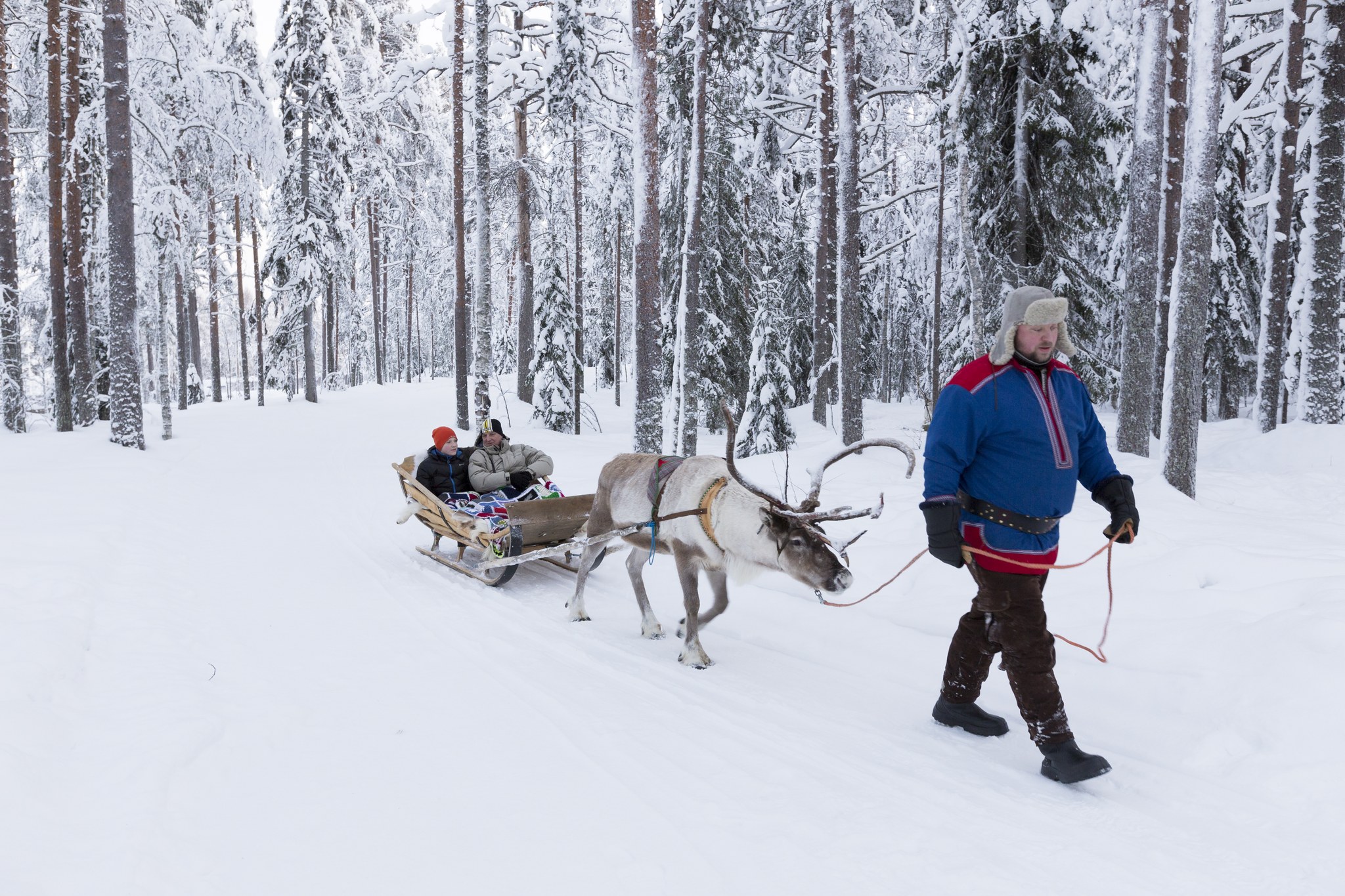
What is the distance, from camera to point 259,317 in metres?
27.5

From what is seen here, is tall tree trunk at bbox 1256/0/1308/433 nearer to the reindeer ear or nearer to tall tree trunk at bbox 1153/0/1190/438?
tall tree trunk at bbox 1153/0/1190/438

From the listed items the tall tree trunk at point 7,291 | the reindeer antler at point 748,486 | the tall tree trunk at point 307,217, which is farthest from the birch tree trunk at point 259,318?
the reindeer antler at point 748,486

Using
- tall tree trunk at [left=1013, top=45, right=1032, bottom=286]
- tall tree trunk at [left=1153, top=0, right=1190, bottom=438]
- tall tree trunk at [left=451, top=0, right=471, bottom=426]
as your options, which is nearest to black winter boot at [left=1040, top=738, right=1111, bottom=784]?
tall tree trunk at [left=1153, top=0, right=1190, bottom=438]

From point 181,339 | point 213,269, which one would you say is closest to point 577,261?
point 181,339

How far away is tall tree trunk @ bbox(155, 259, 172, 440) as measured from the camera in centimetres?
1576

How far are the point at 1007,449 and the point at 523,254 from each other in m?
21.4

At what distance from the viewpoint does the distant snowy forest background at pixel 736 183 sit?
40.5 feet

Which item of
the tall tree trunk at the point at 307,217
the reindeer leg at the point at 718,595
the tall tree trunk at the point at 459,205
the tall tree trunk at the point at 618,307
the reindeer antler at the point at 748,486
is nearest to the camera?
the reindeer antler at the point at 748,486

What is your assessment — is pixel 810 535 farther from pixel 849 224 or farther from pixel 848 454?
pixel 849 224

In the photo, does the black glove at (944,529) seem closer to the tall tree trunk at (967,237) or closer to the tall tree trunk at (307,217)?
the tall tree trunk at (967,237)

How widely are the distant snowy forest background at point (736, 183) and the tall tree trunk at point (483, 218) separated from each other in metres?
0.09

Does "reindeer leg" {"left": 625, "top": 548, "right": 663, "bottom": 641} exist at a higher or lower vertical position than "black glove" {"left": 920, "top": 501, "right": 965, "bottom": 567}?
lower

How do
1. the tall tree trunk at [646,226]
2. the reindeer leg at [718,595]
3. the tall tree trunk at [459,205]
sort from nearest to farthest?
1. the reindeer leg at [718,595]
2. the tall tree trunk at [646,226]
3. the tall tree trunk at [459,205]

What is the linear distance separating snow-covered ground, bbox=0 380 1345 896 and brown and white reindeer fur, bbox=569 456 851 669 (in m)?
0.34
